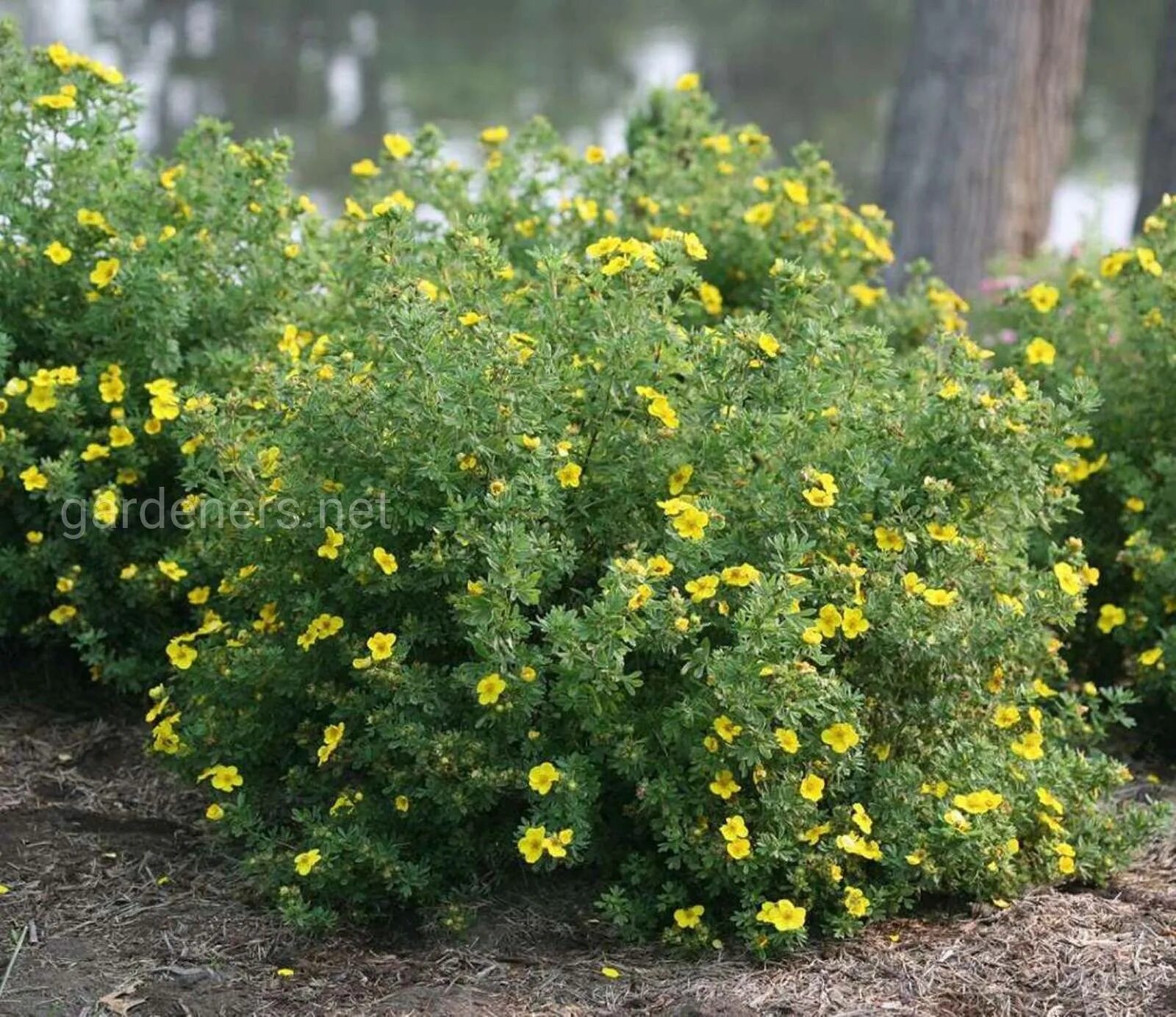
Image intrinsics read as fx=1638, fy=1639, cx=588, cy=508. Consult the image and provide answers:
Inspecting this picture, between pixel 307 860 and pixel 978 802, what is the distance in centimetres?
134

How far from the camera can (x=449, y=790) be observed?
319 cm

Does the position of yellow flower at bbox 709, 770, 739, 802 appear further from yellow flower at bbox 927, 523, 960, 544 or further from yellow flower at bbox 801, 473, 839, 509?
yellow flower at bbox 927, 523, 960, 544

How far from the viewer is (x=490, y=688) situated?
307cm

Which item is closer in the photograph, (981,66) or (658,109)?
(658,109)

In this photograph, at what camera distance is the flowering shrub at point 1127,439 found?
14.1ft

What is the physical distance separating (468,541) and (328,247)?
5.72ft

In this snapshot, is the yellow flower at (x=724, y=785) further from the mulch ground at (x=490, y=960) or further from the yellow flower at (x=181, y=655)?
the yellow flower at (x=181, y=655)

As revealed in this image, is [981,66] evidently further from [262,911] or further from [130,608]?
[262,911]

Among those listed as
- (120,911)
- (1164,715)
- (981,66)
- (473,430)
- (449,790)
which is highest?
(981,66)

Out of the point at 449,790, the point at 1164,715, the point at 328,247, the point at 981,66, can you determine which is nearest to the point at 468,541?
the point at 449,790

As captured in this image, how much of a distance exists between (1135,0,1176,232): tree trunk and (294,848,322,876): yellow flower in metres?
5.72

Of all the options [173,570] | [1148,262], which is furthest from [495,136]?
[1148,262]

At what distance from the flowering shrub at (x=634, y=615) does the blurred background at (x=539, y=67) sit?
954 cm

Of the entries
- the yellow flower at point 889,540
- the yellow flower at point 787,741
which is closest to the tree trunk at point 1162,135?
the yellow flower at point 889,540
